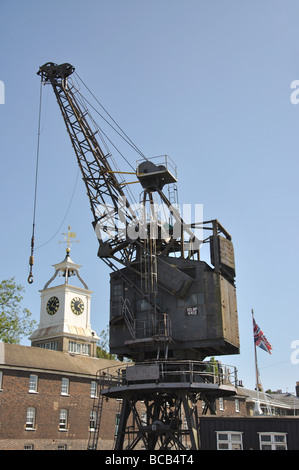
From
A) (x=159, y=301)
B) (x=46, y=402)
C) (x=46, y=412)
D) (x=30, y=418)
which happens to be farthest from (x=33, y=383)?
(x=159, y=301)

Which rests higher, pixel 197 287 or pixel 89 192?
pixel 89 192

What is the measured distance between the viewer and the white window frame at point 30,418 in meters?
35.1

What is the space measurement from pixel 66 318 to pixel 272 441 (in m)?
35.2

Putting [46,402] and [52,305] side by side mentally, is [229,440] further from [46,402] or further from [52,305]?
[52,305]

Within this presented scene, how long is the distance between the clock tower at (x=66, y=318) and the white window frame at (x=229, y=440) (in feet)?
102

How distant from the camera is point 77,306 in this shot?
54.9 m

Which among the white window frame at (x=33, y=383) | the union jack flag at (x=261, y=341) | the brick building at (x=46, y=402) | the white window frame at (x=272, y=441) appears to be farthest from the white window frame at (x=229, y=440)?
the white window frame at (x=33, y=383)

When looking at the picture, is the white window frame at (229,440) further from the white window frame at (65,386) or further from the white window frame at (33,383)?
the white window frame at (65,386)

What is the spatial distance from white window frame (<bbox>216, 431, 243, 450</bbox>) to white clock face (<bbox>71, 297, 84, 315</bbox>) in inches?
1354
